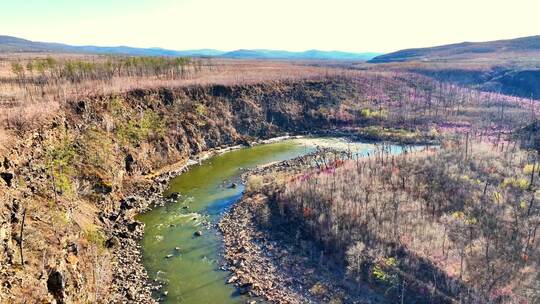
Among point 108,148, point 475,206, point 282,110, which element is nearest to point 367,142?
point 282,110

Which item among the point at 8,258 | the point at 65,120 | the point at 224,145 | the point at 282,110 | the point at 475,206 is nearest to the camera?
the point at 8,258

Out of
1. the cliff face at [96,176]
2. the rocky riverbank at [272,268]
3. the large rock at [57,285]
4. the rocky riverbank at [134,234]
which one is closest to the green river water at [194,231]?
the rocky riverbank at [134,234]

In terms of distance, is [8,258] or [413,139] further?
[413,139]

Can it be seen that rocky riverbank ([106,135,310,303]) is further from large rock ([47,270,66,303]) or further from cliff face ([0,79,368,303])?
large rock ([47,270,66,303])

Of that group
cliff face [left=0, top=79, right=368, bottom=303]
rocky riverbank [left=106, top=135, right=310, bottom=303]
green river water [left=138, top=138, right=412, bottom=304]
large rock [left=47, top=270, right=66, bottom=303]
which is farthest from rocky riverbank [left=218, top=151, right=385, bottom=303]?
large rock [left=47, top=270, right=66, bottom=303]

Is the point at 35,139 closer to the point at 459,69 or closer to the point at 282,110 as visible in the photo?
the point at 282,110

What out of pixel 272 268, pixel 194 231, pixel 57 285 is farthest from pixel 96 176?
pixel 272 268

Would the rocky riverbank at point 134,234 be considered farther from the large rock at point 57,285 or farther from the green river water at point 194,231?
the large rock at point 57,285

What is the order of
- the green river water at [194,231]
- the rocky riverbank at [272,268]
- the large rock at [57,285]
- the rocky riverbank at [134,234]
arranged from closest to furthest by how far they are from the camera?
the large rock at [57,285] < the rocky riverbank at [272,268] < the rocky riverbank at [134,234] < the green river water at [194,231]
